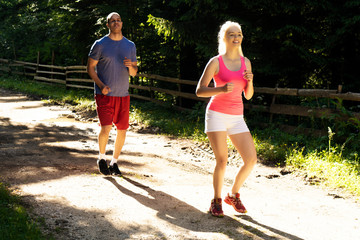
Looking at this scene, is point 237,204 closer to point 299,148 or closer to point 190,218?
point 190,218

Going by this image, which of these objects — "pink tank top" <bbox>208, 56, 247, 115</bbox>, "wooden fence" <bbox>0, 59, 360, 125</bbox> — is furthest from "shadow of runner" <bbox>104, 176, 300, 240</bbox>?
"wooden fence" <bbox>0, 59, 360, 125</bbox>

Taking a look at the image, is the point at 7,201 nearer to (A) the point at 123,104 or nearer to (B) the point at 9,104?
(A) the point at 123,104

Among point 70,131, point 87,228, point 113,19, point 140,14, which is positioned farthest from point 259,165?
point 140,14

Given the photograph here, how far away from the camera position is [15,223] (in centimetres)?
356

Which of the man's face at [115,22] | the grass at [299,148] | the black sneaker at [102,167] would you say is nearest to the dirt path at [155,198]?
the black sneaker at [102,167]

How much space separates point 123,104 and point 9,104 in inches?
414

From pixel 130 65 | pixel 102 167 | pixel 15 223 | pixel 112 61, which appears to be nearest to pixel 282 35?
pixel 130 65

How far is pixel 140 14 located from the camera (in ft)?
47.4

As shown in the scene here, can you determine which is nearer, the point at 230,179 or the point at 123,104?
the point at 123,104

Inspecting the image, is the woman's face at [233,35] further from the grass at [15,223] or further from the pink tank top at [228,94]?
the grass at [15,223]

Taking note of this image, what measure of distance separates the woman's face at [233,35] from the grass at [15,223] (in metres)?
2.57

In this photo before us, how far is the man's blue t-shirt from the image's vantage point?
551 cm

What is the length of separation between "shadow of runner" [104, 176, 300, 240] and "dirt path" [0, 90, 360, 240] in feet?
0.03

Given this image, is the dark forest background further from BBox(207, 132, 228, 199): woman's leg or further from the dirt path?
BBox(207, 132, 228, 199): woman's leg
